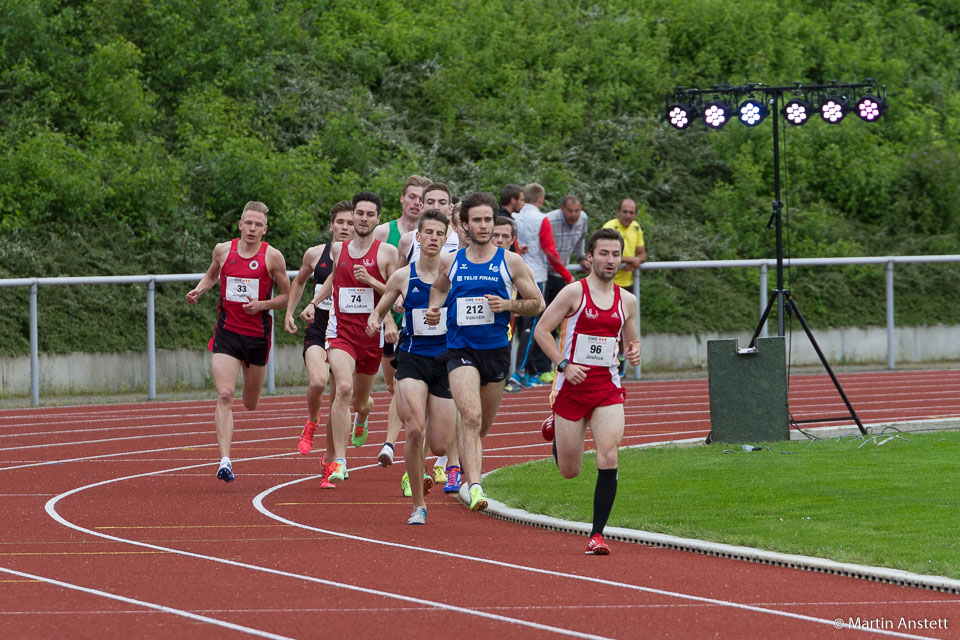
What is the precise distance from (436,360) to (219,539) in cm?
198

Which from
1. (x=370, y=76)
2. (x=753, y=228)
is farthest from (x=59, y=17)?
(x=753, y=228)

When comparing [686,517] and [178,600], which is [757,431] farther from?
[178,600]

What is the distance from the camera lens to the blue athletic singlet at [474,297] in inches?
411

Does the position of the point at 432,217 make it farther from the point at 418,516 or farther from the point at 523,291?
the point at 418,516

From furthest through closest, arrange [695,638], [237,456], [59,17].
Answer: [59,17] < [237,456] < [695,638]

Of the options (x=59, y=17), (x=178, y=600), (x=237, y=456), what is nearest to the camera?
(x=178, y=600)

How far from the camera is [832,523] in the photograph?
31.6 feet

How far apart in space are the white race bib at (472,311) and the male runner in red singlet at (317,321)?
238cm

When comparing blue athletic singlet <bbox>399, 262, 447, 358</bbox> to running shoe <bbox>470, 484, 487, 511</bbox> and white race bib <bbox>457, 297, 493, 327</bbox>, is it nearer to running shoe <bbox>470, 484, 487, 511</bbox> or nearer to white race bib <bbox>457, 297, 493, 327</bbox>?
white race bib <bbox>457, 297, 493, 327</bbox>

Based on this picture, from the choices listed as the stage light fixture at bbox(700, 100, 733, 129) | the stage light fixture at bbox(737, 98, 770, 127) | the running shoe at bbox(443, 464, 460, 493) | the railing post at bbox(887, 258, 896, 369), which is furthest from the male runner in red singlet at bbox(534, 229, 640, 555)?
the railing post at bbox(887, 258, 896, 369)

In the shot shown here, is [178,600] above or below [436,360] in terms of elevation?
below

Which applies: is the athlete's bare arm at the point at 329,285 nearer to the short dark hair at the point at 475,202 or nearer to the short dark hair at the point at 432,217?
the short dark hair at the point at 432,217

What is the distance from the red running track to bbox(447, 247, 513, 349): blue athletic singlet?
120 cm

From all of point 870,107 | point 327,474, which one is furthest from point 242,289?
point 870,107
